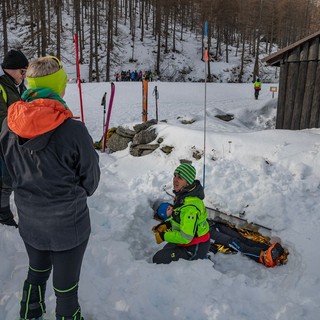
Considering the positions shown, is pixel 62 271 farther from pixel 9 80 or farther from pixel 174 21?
pixel 174 21

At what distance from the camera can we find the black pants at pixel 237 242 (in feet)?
14.8

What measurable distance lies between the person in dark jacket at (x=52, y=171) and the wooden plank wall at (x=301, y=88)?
9.55m

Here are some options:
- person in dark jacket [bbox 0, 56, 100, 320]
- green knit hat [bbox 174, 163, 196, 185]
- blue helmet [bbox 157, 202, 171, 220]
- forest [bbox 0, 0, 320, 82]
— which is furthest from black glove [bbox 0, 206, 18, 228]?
forest [bbox 0, 0, 320, 82]

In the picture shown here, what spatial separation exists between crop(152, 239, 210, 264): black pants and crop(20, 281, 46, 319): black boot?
1.84m

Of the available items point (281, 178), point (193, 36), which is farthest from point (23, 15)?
point (281, 178)

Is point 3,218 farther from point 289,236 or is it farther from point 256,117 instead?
point 256,117

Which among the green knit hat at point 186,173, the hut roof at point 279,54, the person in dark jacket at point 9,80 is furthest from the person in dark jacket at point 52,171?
the hut roof at point 279,54

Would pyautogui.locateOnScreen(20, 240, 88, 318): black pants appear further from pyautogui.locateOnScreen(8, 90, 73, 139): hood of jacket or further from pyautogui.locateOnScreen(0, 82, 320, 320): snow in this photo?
pyautogui.locateOnScreen(8, 90, 73, 139): hood of jacket

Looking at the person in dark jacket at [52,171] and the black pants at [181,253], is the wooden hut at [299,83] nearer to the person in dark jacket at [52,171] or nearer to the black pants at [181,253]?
the black pants at [181,253]

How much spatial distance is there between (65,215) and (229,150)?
19.3 ft

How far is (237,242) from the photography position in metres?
4.72

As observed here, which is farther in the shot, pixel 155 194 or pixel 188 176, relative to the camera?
pixel 155 194

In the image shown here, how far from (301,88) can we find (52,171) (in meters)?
10.0

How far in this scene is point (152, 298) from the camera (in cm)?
311
